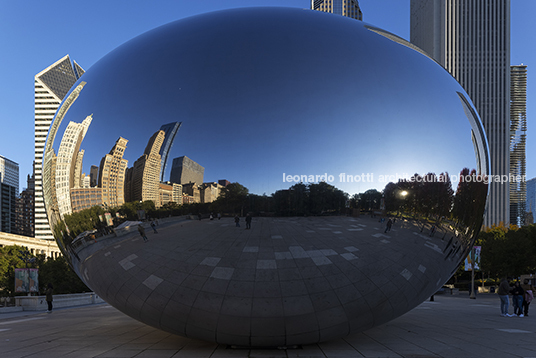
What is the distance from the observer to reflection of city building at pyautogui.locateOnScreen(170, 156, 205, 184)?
524 cm

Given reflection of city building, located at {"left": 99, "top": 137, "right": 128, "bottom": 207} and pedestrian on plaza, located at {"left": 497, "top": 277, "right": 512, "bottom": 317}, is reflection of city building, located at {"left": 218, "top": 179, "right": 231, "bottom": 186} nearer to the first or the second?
reflection of city building, located at {"left": 99, "top": 137, "right": 128, "bottom": 207}

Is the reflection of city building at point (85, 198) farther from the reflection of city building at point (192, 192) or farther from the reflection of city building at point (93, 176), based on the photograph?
the reflection of city building at point (192, 192)

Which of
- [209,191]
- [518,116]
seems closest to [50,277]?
[209,191]

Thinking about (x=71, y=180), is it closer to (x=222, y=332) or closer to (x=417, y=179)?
(x=222, y=332)

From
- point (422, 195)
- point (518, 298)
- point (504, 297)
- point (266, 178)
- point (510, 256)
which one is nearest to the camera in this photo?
point (266, 178)

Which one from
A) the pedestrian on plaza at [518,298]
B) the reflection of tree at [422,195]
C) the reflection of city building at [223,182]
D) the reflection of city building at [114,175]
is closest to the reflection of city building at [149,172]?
the reflection of city building at [114,175]

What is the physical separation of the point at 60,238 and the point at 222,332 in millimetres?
3499

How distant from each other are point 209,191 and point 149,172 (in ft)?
2.96

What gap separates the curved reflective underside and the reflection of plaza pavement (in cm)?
2

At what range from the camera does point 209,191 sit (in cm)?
527

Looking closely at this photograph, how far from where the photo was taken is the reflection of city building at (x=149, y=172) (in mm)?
5410

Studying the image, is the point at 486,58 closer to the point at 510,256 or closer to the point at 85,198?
the point at 510,256

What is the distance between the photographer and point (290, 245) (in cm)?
518

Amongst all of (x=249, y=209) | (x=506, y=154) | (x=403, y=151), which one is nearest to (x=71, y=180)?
(x=249, y=209)
